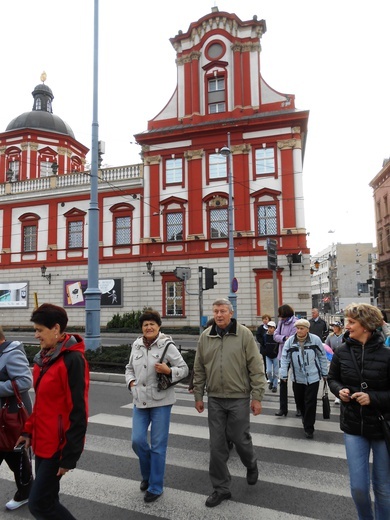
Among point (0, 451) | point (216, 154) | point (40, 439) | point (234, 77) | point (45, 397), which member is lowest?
point (0, 451)

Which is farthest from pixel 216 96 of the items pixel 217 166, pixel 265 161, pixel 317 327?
pixel 317 327

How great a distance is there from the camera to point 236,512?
12.1 feet

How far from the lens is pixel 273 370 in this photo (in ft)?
30.7

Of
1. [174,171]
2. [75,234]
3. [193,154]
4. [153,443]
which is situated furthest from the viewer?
[75,234]

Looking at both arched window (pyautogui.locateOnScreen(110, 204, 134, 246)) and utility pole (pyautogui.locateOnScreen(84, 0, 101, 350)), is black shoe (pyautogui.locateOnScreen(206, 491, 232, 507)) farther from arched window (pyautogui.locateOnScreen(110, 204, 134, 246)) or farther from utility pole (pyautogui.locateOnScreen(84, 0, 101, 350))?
arched window (pyautogui.locateOnScreen(110, 204, 134, 246))

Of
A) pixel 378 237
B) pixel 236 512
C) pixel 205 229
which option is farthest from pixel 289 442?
pixel 378 237

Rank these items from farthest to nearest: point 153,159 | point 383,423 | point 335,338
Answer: point 153,159 < point 335,338 < point 383,423

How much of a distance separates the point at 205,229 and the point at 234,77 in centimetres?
1053

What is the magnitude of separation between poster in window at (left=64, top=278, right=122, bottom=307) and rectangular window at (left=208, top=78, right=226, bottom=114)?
527 inches

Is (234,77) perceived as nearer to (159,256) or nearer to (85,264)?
(159,256)

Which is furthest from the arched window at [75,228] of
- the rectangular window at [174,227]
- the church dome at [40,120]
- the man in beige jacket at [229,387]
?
the man in beige jacket at [229,387]

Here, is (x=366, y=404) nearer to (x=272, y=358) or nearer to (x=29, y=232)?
(x=272, y=358)

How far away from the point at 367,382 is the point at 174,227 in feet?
78.9

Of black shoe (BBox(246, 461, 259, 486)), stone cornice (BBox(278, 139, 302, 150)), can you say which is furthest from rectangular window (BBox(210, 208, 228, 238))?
black shoe (BBox(246, 461, 259, 486))
